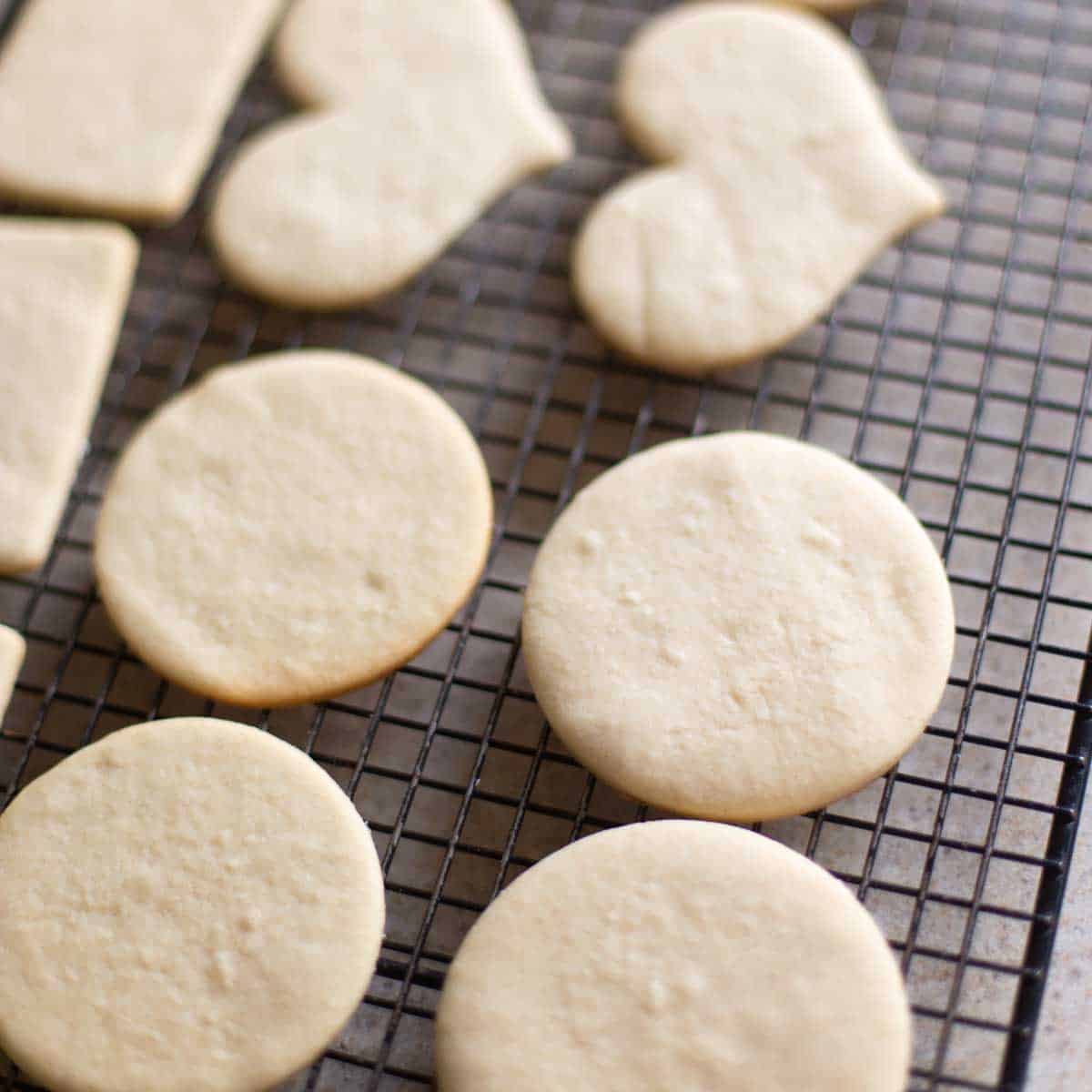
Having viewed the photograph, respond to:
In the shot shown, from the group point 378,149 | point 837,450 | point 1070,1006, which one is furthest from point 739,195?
point 1070,1006

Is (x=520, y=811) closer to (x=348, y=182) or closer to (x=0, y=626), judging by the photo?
(x=0, y=626)

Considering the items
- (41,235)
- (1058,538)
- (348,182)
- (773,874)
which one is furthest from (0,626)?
(1058,538)

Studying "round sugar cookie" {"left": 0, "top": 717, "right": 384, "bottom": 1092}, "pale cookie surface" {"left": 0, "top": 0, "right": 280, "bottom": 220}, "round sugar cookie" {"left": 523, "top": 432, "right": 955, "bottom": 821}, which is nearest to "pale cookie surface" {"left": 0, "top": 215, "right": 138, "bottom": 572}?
"pale cookie surface" {"left": 0, "top": 0, "right": 280, "bottom": 220}

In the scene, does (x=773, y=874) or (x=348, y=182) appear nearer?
(x=773, y=874)

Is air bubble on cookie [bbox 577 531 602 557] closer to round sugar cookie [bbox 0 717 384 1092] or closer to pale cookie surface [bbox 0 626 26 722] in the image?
round sugar cookie [bbox 0 717 384 1092]

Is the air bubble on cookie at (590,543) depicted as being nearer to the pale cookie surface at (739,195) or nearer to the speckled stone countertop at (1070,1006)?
the pale cookie surface at (739,195)

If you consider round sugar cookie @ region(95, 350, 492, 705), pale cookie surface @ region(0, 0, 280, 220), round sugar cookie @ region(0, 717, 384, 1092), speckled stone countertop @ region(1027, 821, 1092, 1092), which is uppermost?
pale cookie surface @ region(0, 0, 280, 220)
